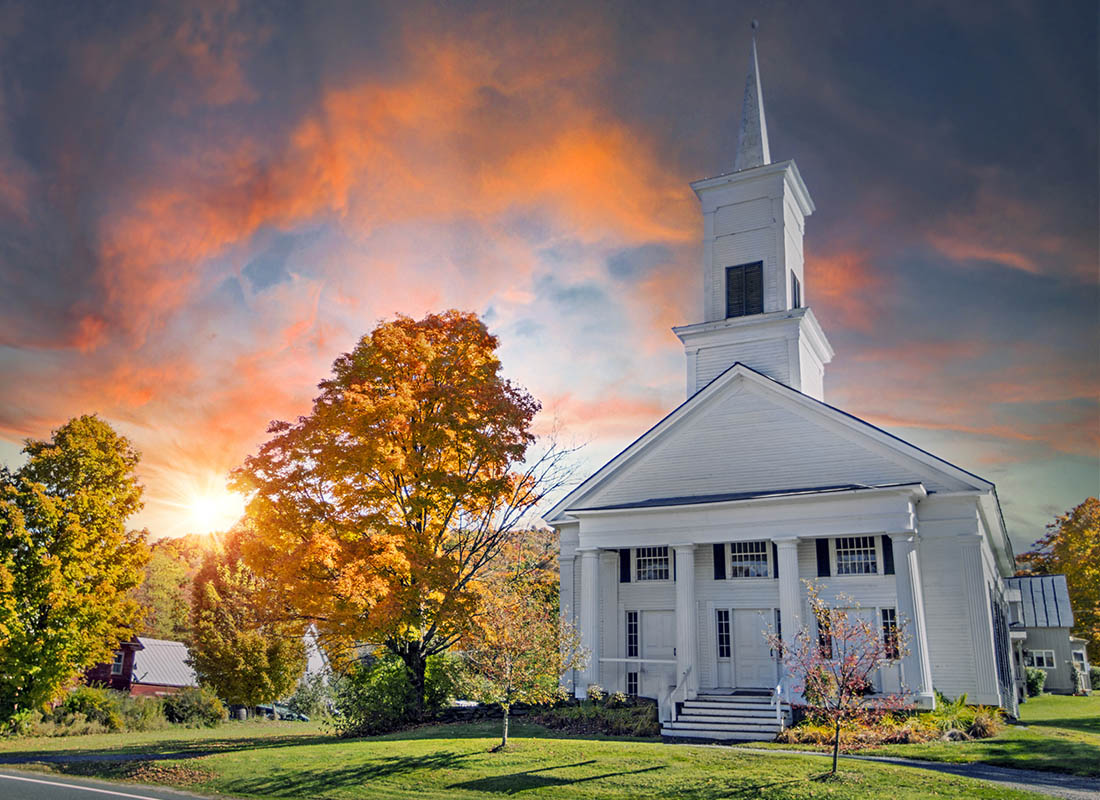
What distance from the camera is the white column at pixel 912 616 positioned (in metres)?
20.8

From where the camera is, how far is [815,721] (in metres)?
20.1

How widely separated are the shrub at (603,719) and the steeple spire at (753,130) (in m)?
22.2

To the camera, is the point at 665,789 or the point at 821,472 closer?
the point at 665,789

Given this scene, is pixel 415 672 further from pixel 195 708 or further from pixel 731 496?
pixel 195 708

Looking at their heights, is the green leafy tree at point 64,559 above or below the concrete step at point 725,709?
above

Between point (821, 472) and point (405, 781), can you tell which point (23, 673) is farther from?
point (821, 472)

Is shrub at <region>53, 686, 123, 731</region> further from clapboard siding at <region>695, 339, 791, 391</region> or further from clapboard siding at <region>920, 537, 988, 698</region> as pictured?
clapboard siding at <region>920, 537, 988, 698</region>

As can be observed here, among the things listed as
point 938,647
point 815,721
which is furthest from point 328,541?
point 938,647

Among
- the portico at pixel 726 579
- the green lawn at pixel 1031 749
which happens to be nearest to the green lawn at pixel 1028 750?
the green lawn at pixel 1031 749

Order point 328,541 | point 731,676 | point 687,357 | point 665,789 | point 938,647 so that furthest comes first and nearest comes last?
point 687,357
point 731,676
point 938,647
point 328,541
point 665,789

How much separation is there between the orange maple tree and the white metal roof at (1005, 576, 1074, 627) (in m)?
34.9

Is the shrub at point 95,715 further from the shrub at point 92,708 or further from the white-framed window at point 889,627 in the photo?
the white-framed window at point 889,627

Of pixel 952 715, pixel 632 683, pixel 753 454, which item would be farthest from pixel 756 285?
pixel 952 715

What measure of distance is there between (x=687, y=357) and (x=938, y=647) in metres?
13.3
